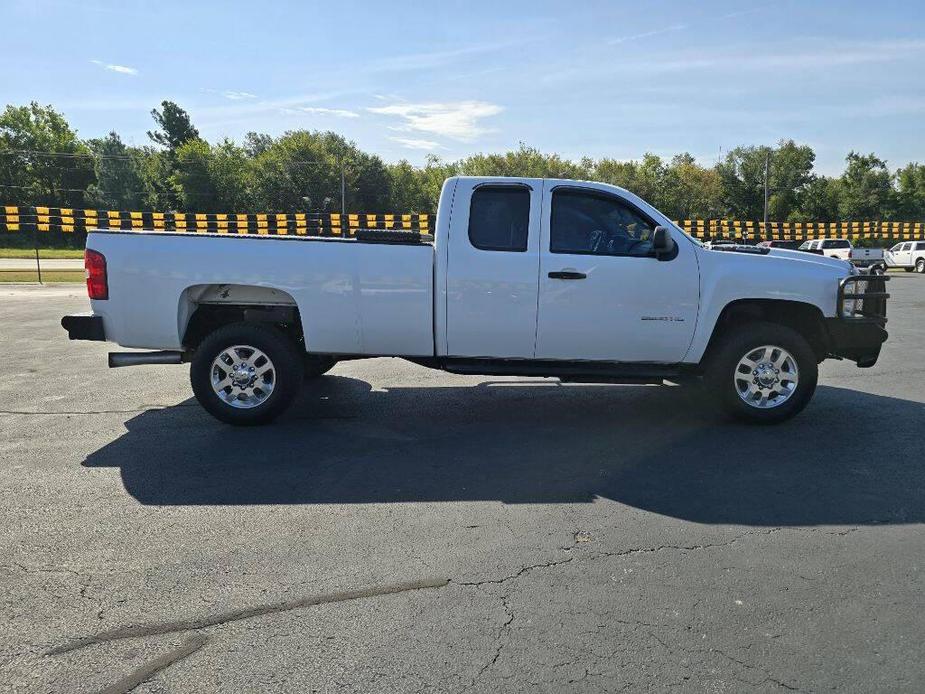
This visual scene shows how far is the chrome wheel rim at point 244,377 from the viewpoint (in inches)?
237

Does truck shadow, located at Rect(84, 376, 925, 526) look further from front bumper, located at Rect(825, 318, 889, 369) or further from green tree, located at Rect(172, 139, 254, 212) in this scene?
green tree, located at Rect(172, 139, 254, 212)

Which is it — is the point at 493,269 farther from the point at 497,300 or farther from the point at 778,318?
the point at 778,318

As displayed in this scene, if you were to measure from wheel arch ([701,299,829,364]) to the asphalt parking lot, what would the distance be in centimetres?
73

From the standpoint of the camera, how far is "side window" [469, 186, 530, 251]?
19.5ft

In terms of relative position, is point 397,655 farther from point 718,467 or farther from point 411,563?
point 718,467

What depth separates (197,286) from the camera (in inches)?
235

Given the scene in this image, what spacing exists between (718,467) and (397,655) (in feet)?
10.3

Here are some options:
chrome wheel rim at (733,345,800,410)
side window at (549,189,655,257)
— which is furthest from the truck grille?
side window at (549,189,655,257)

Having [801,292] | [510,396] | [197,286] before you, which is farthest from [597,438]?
[197,286]

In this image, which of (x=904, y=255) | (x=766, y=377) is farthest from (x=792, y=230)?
(x=766, y=377)

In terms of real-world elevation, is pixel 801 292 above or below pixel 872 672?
above

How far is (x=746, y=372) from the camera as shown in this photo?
20.0 ft

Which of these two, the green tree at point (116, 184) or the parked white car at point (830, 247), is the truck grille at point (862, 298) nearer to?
the parked white car at point (830, 247)

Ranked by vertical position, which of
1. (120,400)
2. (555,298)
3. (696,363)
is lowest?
(120,400)
